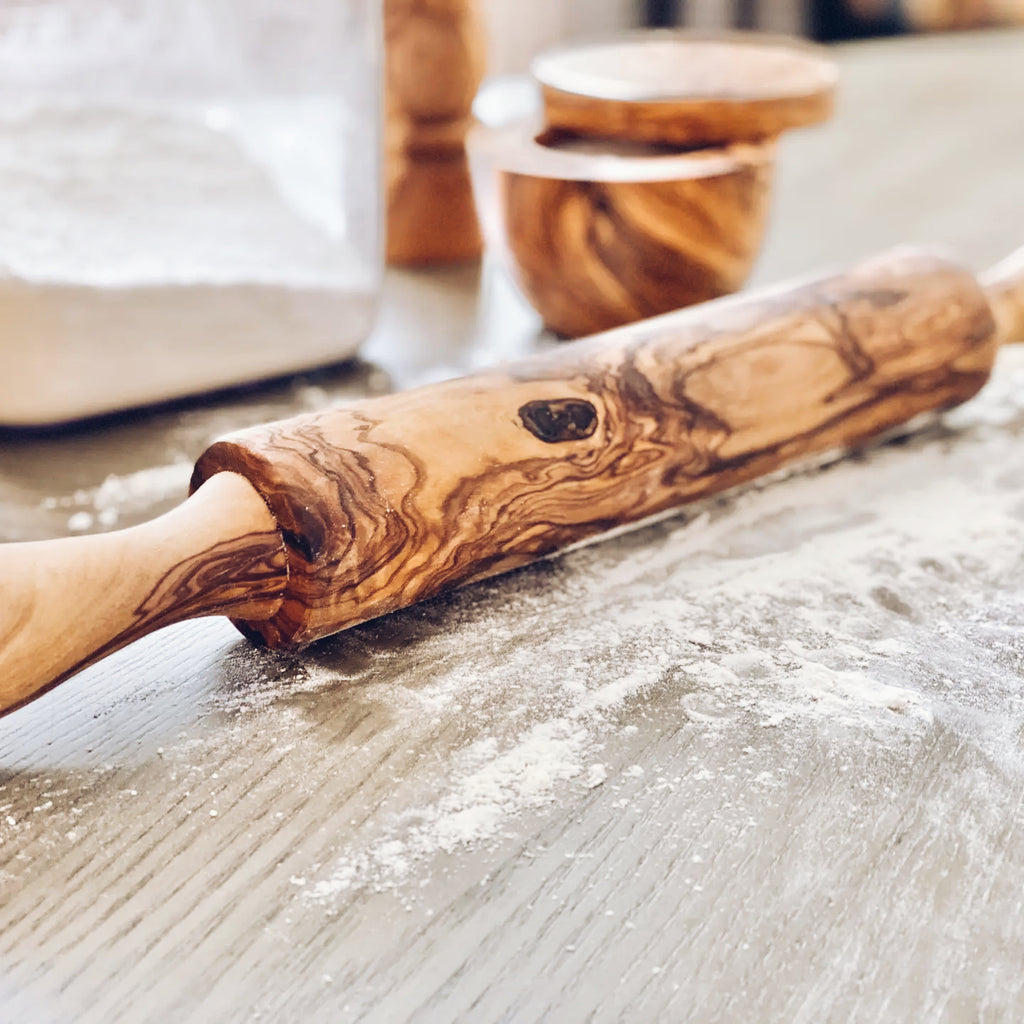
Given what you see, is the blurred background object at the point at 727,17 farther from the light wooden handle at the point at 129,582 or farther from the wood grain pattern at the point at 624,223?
the light wooden handle at the point at 129,582

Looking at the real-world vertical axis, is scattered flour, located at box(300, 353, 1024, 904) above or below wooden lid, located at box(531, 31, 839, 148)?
below

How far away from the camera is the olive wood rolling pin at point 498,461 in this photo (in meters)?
0.43

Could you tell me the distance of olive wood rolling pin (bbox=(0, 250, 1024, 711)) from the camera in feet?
1.42

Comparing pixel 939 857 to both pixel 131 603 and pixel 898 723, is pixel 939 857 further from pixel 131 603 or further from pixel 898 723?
pixel 131 603

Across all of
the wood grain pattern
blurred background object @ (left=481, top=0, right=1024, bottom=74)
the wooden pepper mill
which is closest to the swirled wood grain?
the wood grain pattern

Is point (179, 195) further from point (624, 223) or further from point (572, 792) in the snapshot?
point (572, 792)

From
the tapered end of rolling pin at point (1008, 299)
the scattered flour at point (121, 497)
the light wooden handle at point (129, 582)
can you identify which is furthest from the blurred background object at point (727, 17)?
the light wooden handle at point (129, 582)

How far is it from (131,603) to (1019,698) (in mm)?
348

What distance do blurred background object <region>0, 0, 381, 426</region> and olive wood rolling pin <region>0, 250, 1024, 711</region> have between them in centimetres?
22

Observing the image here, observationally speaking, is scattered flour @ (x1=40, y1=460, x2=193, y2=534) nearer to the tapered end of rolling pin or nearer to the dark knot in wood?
the dark knot in wood

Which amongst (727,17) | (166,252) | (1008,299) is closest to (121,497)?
(166,252)

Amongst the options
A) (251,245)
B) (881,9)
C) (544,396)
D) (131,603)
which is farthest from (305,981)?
(881,9)

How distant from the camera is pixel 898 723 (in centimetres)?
47

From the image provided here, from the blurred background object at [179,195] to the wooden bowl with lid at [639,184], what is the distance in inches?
4.5
